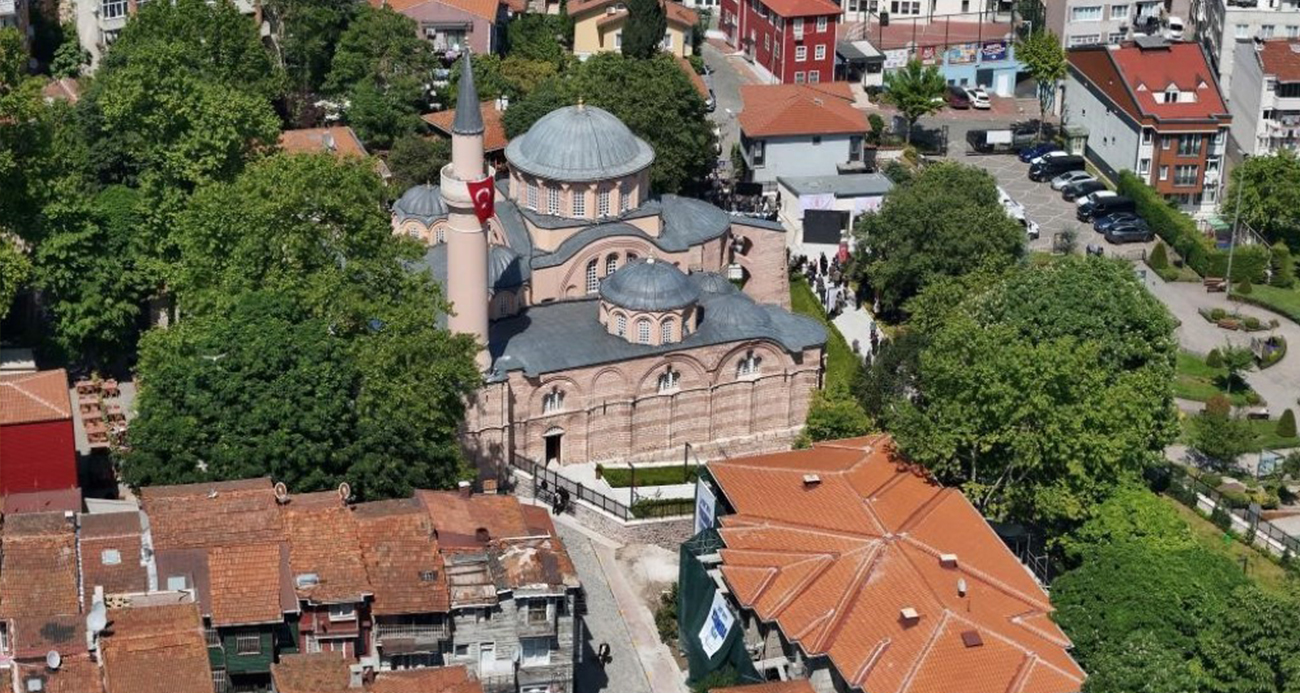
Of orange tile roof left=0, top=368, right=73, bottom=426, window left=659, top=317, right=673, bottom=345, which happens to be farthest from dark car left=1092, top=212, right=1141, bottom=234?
orange tile roof left=0, top=368, right=73, bottom=426

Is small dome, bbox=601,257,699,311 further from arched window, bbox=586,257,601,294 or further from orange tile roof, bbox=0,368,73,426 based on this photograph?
orange tile roof, bbox=0,368,73,426

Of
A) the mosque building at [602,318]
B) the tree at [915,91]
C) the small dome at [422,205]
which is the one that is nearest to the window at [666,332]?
the mosque building at [602,318]

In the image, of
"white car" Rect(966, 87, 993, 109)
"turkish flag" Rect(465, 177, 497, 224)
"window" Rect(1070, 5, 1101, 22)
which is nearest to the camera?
"turkish flag" Rect(465, 177, 497, 224)

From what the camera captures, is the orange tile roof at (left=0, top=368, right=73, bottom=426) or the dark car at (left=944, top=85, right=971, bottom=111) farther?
the dark car at (left=944, top=85, right=971, bottom=111)

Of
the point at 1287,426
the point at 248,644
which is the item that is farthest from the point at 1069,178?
the point at 248,644

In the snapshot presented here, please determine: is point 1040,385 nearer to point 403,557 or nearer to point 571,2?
point 403,557

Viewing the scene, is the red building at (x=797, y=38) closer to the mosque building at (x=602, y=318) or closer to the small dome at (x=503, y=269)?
the mosque building at (x=602, y=318)

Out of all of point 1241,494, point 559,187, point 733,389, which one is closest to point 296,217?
point 559,187

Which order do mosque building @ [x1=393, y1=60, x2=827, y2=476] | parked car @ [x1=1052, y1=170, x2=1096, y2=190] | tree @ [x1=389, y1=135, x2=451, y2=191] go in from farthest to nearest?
parked car @ [x1=1052, y1=170, x2=1096, y2=190] < tree @ [x1=389, y1=135, x2=451, y2=191] < mosque building @ [x1=393, y1=60, x2=827, y2=476]
